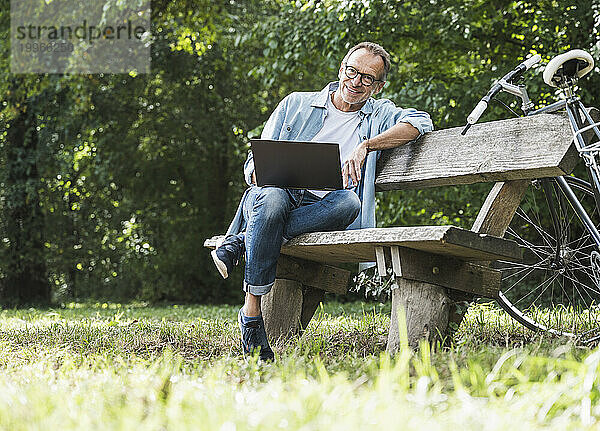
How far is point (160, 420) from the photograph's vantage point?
160 cm

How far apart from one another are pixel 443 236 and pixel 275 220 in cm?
83

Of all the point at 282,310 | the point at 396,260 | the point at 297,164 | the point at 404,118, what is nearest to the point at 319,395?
the point at 396,260

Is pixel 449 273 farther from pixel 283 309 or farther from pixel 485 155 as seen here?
pixel 283 309

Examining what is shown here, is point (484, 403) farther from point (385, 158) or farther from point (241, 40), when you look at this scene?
point (241, 40)

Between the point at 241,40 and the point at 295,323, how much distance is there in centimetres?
594

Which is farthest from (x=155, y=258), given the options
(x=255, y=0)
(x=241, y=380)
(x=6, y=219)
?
(x=241, y=380)

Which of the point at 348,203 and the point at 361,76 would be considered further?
the point at 361,76

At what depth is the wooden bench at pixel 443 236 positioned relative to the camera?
2.83 meters

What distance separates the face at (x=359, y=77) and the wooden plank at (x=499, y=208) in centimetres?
82

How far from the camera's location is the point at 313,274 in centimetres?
369

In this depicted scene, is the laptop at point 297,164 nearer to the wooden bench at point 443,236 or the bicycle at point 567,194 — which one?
the wooden bench at point 443,236

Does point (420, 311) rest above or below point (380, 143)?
below

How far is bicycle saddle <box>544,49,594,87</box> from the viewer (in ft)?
10.3

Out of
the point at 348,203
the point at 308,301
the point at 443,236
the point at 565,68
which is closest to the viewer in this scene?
the point at 443,236
